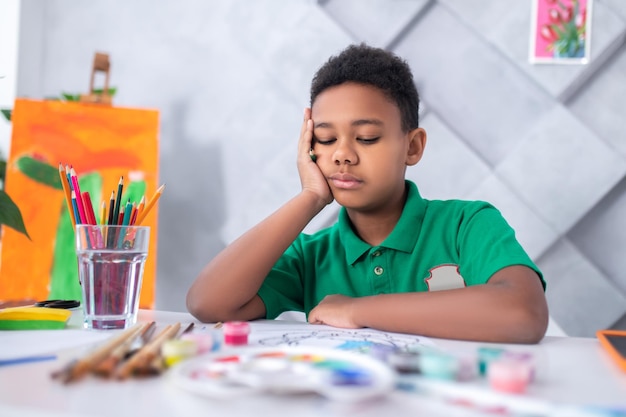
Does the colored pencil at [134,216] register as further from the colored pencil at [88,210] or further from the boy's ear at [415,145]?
the boy's ear at [415,145]

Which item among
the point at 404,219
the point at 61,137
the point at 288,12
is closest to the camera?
the point at 404,219

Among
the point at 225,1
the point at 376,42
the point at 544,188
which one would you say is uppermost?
the point at 225,1

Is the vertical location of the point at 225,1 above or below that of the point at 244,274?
above

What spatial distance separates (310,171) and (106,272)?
371 millimetres

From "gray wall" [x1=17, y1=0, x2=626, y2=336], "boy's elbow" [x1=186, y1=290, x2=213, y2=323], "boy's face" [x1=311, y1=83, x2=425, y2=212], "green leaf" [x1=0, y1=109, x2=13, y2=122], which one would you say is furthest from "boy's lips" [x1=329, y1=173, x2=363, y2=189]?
"green leaf" [x1=0, y1=109, x2=13, y2=122]

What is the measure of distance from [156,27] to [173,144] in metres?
0.37

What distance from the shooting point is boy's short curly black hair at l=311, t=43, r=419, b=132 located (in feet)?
2.87

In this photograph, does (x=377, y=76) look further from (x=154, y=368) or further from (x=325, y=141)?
(x=154, y=368)

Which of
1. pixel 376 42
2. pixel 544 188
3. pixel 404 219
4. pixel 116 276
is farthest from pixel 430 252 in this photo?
pixel 376 42

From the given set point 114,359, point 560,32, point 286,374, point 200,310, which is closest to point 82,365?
point 114,359

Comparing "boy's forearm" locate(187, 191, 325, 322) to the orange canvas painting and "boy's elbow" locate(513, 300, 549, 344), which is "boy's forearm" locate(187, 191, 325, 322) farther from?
the orange canvas painting

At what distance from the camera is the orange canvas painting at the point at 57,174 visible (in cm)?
148

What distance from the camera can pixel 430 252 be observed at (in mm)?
846

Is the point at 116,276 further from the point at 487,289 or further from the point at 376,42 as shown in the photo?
the point at 376,42
